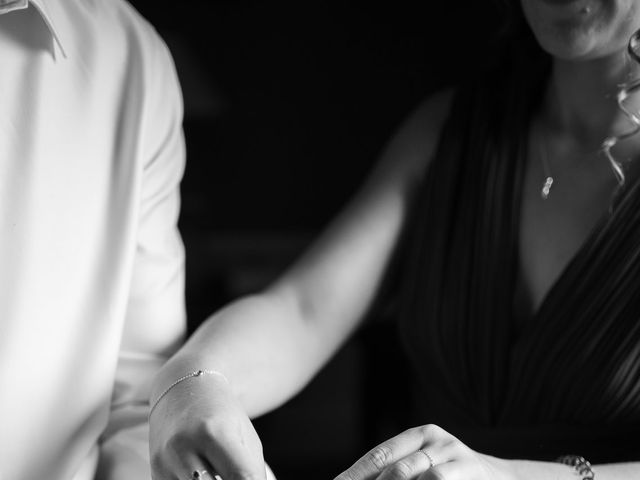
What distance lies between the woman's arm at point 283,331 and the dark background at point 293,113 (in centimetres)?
123

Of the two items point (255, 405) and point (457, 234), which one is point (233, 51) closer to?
point (457, 234)

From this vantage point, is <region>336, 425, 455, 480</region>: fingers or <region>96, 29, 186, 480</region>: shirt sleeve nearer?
<region>336, 425, 455, 480</region>: fingers

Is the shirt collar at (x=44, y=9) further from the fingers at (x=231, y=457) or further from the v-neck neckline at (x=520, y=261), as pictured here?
the v-neck neckline at (x=520, y=261)

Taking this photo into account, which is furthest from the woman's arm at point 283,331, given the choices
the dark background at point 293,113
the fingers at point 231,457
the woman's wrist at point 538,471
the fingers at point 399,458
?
the dark background at point 293,113

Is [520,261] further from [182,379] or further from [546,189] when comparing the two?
[182,379]

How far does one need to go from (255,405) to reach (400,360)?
24.5 inches

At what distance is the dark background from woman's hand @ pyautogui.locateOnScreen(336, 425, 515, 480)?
168cm

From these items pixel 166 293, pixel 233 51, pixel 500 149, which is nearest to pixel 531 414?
pixel 500 149

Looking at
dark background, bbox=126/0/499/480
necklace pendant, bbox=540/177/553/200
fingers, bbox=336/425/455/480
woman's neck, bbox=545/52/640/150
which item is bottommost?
dark background, bbox=126/0/499/480

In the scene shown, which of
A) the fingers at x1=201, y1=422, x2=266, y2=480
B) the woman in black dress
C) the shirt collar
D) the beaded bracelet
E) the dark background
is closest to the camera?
the fingers at x1=201, y1=422, x2=266, y2=480

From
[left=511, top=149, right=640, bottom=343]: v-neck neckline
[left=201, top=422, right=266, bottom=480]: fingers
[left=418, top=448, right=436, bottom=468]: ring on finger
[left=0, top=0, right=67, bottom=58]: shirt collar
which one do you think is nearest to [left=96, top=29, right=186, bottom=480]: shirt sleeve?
[left=0, top=0, right=67, bottom=58]: shirt collar

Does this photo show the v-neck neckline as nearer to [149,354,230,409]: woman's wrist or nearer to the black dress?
the black dress

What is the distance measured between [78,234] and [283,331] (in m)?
0.34

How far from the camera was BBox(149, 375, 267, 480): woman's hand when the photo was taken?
3.10ft
